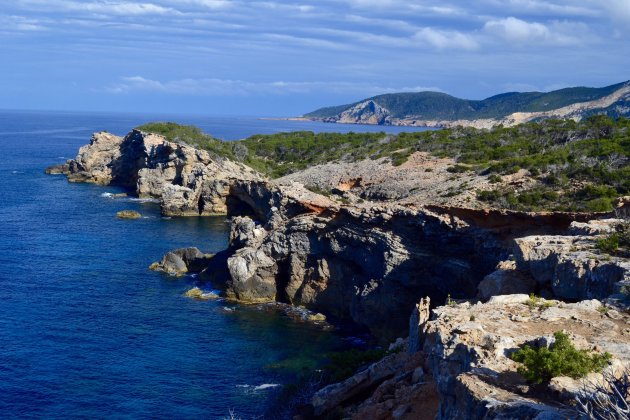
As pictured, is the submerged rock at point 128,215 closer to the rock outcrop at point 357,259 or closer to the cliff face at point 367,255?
the cliff face at point 367,255

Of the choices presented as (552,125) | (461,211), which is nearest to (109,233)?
(461,211)

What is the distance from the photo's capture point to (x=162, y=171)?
3558 inches

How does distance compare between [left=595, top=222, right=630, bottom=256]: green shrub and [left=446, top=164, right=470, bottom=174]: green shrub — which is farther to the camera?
[left=446, top=164, right=470, bottom=174]: green shrub

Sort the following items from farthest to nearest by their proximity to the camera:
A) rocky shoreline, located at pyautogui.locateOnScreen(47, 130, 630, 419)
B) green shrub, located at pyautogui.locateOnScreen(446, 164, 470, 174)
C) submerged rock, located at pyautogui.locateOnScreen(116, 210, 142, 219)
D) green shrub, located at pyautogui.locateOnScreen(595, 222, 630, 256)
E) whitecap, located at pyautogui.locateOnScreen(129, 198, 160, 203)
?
whitecap, located at pyautogui.locateOnScreen(129, 198, 160, 203), submerged rock, located at pyautogui.locateOnScreen(116, 210, 142, 219), green shrub, located at pyautogui.locateOnScreen(446, 164, 470, 174), green shrub, located at pyautogui.locateOnScreen(595, 222, 630, 256), rocky shoreline, located at pyautogui.locateOnScreen(47, 130, 630, 419)

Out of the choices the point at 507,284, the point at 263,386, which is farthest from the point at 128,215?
the point at 507,284

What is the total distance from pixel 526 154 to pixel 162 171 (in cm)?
5449

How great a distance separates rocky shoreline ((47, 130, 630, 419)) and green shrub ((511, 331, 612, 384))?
34 cm

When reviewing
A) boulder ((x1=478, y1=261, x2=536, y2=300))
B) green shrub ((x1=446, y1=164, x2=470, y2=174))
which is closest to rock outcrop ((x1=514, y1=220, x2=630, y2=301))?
boulder ((x1=478, y1=261, x2=536, y2=300))

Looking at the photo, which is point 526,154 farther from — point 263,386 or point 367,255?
point 263,386

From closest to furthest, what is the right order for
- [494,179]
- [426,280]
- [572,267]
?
[572,267]
[426,280]
[494,179]

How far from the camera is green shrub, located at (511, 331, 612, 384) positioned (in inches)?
515

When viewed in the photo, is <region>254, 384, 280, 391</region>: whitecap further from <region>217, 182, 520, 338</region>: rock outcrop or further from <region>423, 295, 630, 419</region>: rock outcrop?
<region>423, 295, 630, 419</region>: rock outcrop

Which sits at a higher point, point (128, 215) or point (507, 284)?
point (507, 284)

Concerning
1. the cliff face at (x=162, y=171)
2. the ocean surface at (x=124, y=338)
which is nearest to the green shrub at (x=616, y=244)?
the ocean surface at (x=124, y=338)
